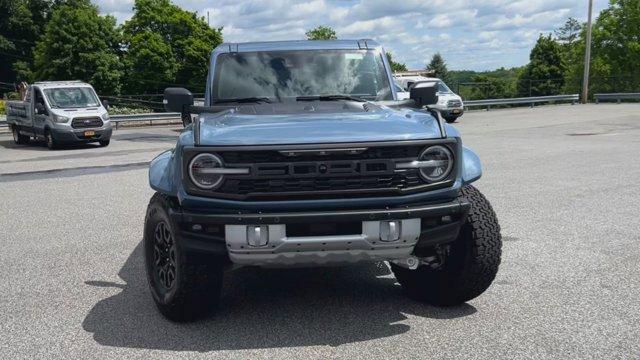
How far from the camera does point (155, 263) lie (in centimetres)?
Answer: 461

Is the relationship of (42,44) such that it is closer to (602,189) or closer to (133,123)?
(133,123)

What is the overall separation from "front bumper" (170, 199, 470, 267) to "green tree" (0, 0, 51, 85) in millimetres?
75191

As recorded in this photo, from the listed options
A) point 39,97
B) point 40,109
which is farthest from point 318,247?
point 39,97

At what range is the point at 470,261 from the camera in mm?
4395

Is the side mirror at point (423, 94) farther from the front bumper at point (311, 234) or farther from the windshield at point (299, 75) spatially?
the front bumper at point (311, 234)

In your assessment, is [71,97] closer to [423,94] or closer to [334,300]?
[423,94]

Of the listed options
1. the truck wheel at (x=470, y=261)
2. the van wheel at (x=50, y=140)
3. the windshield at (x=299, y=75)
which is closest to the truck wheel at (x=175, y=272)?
the windshield at (x=299, y=75)

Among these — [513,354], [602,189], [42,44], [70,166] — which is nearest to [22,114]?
[70,166]

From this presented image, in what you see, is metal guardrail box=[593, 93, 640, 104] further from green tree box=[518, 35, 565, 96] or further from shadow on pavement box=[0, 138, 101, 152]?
green tree box=[518, 35, 565, 96]

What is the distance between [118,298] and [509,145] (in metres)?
13.4

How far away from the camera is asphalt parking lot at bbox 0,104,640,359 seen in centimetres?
398

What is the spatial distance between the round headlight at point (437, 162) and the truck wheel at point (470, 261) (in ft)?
1.02

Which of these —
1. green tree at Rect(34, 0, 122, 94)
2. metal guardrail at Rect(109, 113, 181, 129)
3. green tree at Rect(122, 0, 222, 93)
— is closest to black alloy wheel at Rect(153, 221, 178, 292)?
metal guardrail at Rect(109, 113, 181, 129)

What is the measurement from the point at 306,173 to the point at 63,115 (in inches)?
691
